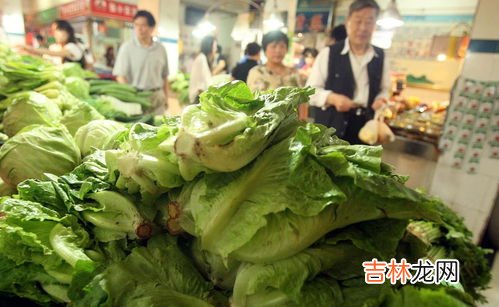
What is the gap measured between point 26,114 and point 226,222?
1886 millimetres

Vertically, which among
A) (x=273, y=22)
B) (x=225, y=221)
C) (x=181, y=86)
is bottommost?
(x=181, y=86)

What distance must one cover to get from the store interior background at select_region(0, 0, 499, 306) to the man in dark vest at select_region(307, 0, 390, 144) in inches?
52.2

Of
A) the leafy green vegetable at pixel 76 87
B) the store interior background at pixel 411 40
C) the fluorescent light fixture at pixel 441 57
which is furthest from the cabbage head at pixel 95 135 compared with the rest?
the fluorescent light fixture at pixel 441 57

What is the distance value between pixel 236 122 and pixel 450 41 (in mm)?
8051

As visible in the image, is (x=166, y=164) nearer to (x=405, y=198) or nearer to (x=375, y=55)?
(x=405, y=198)

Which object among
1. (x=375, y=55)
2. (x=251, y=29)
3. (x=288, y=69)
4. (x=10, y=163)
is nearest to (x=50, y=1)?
(x=251, y=29)

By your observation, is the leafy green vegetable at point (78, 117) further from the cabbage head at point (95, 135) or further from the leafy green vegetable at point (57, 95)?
the leafy green vegetable at point (57, 95)

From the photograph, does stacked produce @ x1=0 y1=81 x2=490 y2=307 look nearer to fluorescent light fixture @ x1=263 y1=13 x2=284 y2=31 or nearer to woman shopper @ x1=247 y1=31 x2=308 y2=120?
woman shopper @ x1=247 y1=31 x2=308 y2=120

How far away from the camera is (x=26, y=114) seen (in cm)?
216

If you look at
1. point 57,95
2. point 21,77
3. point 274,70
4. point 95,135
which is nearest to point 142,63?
point 274,70

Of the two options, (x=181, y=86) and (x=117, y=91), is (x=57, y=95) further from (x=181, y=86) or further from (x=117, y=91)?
(x=181, y=86)

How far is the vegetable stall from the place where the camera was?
86 cm

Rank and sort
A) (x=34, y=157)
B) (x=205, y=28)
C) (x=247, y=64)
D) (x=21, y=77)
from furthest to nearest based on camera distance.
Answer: (x=205, y=28)
(x=247, y=64)
(x=21, y=77)
(x=34, y=157)

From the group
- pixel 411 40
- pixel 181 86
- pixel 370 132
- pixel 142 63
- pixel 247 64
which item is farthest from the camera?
pixel 181 86
